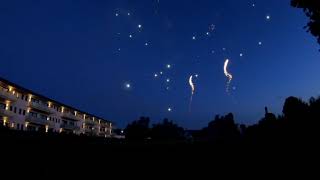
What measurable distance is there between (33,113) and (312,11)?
64170 millimetres

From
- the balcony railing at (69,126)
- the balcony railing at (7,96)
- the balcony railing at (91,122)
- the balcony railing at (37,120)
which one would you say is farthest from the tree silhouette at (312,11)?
the balcony railing at (91,122)

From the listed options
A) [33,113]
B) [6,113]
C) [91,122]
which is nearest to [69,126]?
[33,113]

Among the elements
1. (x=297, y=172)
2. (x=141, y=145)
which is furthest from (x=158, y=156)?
(x=297, y=172)

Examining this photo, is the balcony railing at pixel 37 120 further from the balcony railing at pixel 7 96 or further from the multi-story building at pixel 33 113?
the balcony railing at pixel 7 96

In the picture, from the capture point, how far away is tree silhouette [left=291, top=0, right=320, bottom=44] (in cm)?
1539

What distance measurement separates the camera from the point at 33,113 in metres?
69.5

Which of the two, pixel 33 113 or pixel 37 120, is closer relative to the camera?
pixel 37 120

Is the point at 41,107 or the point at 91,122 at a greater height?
the point at 41,107

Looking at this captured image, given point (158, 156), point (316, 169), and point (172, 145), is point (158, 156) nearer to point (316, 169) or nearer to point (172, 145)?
point (172, 145)

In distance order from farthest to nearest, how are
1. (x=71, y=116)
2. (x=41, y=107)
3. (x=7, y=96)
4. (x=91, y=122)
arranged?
(x=91, y=122)
(x=71, y=116)
(x=41, y=107)
(x=7, y=96)

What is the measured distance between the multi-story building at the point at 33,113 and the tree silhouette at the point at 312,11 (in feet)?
128

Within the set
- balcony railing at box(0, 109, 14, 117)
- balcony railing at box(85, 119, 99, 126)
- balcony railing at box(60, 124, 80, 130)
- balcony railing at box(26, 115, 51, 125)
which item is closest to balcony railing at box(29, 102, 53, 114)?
balcony railing at box(26, 115, 51, 125)

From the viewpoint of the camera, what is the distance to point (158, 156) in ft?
38.7

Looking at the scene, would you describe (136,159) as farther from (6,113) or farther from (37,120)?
(37,120)
